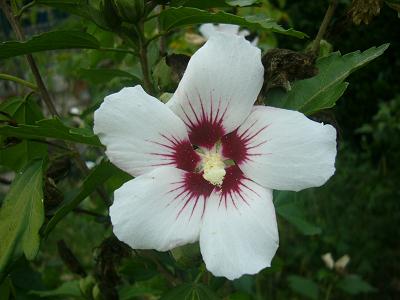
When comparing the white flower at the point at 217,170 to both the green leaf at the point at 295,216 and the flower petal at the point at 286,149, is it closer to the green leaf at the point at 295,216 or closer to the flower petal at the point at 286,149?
the flower petal at the point at 286,149

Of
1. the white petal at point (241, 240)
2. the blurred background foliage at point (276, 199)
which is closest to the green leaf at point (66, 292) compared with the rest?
the blurred background foliage at point (276, 199)

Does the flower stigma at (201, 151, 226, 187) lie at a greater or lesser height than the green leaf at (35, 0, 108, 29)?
lesser

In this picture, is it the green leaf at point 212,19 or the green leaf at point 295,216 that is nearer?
the green leaf at point 212,19

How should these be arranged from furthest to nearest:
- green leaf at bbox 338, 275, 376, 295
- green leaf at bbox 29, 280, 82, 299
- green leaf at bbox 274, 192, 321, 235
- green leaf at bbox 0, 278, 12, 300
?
green leaf at bbox 338, 275, 376, 295 < green leaf at bbox 274, 192, 321, 235 < green leaf at bbox 29, 280, 82, 299 < green leaf at bbox 0, 278, 12, 300

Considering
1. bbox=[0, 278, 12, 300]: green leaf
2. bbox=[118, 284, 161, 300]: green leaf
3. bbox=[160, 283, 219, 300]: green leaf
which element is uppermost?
bbox=[160, 283, 219, 300]: green leaf

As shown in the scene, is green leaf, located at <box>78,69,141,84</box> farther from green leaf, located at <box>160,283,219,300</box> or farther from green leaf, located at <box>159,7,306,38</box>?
green leaf, located at <box>160,283,219,300</box>

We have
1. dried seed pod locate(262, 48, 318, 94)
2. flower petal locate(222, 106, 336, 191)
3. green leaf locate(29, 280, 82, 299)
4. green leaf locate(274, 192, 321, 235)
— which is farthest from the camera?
green leaf locate(274, 192, 321, 235)

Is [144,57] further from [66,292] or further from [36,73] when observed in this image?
[66,292]

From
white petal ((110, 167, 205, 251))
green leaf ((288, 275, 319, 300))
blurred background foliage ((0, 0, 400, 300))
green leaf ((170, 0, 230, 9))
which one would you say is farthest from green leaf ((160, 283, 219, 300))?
green leaf ((288, 275, 319, 300))
